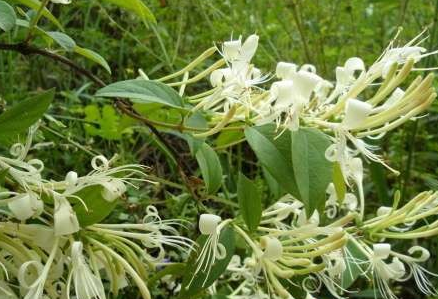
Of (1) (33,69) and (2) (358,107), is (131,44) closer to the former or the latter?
(1) (33,69)

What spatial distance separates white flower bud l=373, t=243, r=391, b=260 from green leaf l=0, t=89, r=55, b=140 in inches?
13.4

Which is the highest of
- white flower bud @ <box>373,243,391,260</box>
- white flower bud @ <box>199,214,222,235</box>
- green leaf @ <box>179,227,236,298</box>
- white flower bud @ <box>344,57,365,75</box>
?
white flower bud @ <box>344,57,365,75</box>

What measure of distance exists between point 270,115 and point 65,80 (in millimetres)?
1078

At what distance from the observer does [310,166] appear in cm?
56

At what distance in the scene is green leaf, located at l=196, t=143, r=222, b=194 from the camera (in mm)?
652

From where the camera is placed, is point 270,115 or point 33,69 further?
point 33,69

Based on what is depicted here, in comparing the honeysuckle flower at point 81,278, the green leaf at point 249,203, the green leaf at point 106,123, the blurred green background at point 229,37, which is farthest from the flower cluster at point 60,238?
the blurred green background at point 229,37

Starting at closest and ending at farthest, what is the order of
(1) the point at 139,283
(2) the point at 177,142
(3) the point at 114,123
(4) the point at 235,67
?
(1) the point at 139,283 < (4) the point at 235,67 < (3) the point at 114,123 < (2) the point at 177,142

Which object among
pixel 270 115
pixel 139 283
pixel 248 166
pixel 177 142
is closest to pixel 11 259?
pixel 139 283

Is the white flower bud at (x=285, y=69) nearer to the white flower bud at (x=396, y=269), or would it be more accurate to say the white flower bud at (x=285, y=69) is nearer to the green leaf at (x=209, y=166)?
the green leaf at (x=209, y=166)

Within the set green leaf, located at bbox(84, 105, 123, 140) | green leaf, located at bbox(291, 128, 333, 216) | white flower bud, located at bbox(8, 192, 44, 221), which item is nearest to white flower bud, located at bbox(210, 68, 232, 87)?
green leaf, located at bbox(291, 128, 333, 216)

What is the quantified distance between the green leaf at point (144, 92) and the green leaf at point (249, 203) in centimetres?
10

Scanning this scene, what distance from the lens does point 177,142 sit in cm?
139

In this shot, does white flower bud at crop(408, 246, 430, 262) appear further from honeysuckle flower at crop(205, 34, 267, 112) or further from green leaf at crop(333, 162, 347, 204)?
honeysuckle flower at crop(205, 34, 267, 112)
